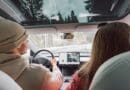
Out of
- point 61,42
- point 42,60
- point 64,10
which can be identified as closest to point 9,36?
point 64,10

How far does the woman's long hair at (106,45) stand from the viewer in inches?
114

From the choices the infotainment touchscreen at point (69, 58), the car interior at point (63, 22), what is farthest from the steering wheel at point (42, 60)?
the infotainment touchscreen at point (69, 58)

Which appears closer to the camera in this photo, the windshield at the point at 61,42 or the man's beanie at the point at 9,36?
the man's beanie at the point at 9,36

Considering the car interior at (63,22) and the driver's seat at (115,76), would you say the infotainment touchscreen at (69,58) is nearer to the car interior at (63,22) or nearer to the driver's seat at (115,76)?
the car interior at (63,22)

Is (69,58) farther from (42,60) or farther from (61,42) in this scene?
(42,60)

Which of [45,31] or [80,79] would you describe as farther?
[45,31]

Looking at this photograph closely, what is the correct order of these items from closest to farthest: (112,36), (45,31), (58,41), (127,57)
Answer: (127,57)
(112,36)
(45,31)
(58,41)

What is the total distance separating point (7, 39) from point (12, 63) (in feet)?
0.57

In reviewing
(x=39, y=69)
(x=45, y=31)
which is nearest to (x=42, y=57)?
(x=45, y=31)

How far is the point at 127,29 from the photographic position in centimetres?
295

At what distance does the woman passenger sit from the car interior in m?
0.56

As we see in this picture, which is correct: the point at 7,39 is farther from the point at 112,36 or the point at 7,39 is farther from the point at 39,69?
the point at 112,36

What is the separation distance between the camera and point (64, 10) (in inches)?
145

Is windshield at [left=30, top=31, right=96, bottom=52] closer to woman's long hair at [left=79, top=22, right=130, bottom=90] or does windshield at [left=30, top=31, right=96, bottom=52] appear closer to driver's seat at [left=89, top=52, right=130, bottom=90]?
woman's long hair at [left=79, top=22, right=130, bottom=90]
